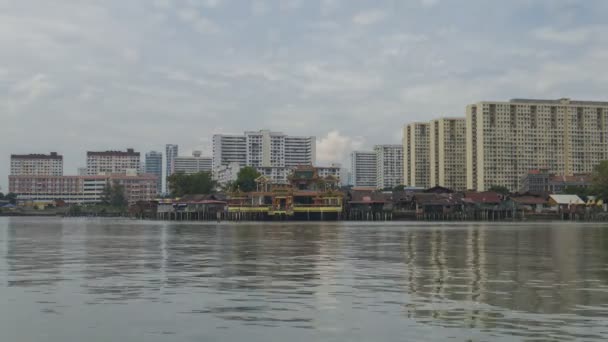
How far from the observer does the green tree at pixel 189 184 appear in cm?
18600

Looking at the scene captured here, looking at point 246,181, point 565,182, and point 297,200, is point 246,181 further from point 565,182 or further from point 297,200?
point 565,182

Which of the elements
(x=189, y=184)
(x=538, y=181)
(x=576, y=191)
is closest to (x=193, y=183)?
(x=189, y=184)

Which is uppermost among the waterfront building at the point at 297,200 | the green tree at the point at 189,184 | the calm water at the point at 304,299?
the green tree at the point at 189,184

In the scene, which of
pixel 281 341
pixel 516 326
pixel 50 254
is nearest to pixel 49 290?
pixel 281 341

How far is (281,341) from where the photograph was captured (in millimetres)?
13945

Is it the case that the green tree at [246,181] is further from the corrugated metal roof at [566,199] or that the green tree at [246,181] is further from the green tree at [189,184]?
the corrugated metal roof at [566,199]

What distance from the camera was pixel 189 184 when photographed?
187m

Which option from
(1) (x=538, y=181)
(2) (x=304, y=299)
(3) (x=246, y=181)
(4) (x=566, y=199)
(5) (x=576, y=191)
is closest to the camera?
(2) (x=304, y=299)

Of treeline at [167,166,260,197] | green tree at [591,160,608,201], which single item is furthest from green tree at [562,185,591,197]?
treeline at [167,166,260,197]

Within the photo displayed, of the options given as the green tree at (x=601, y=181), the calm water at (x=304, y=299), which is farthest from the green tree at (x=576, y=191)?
the calm water at (x=304, y=299)

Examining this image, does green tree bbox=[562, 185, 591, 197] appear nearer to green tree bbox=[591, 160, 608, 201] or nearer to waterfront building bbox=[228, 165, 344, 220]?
green tree bbox=[591, 160, 608, 201]

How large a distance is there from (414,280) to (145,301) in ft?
30.2

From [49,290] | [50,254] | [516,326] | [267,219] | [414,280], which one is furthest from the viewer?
[267,219]

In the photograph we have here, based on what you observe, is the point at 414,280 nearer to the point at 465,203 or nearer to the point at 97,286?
the point at 97,286
